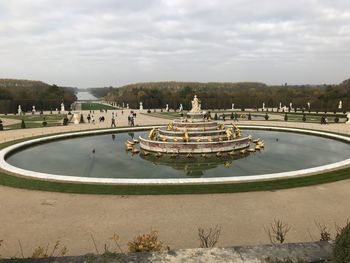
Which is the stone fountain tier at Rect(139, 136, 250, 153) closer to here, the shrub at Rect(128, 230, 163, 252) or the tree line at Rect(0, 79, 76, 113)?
the shrub at Rect(128, 230, 163, 252)

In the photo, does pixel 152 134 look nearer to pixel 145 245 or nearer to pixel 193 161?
pixel 193 161

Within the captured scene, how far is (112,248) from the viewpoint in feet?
32.5

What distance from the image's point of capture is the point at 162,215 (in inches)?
489

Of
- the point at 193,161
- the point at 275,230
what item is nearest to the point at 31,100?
the point at 193,161

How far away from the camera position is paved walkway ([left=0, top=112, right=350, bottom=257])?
34.4 ft

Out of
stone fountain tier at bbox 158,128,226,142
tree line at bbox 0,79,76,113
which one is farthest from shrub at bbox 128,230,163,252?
tree line at bbox 0,79,76,113

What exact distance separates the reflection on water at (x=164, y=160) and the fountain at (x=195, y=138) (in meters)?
0.94

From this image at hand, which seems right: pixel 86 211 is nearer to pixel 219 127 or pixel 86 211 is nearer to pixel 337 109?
pixel 219 127

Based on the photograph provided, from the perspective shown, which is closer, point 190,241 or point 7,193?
point 190,241

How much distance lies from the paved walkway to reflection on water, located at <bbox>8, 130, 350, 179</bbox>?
4935 millimetres

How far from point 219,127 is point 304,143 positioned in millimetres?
7362

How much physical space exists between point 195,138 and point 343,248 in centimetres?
2135

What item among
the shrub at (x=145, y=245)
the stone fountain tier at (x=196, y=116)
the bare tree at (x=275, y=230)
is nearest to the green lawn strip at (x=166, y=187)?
the bare tree at (x=275, y=230)

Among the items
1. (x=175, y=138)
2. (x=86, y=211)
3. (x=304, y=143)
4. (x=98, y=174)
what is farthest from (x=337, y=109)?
(x=86, y=211)
